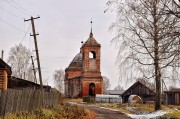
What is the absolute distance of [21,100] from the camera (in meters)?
17.6

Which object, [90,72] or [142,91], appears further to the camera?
[90,72]

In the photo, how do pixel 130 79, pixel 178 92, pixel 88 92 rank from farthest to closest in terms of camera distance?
pixel 88 92
pixel 178 92
pixel 130 79

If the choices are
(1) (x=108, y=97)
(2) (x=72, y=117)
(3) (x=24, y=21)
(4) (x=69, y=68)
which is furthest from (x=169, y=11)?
(4) (x=69, y=68)

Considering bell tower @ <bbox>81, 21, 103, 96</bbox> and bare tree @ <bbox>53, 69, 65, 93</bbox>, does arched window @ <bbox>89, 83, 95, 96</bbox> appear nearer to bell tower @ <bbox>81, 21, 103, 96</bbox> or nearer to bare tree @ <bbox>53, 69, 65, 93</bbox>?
bell tower @ <bbox>81, 21, 103, 96</bbox>

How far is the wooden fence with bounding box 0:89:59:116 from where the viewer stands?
1484 cm

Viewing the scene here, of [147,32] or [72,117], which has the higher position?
[147,32]

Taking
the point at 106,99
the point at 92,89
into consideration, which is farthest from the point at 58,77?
Answer: the point at 106,99

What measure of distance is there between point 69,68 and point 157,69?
49.9 meters

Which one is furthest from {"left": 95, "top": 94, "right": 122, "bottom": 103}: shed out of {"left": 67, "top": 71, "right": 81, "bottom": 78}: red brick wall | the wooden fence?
the wooden fence

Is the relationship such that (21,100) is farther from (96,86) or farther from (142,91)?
(96,86)

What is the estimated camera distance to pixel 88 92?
62.9 metres

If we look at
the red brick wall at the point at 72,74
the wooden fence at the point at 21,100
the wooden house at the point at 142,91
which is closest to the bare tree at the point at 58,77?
the red brick wall at the point at 72,74

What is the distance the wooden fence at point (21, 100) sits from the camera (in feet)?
48.7

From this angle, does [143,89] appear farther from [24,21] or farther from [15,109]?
[15,109]
